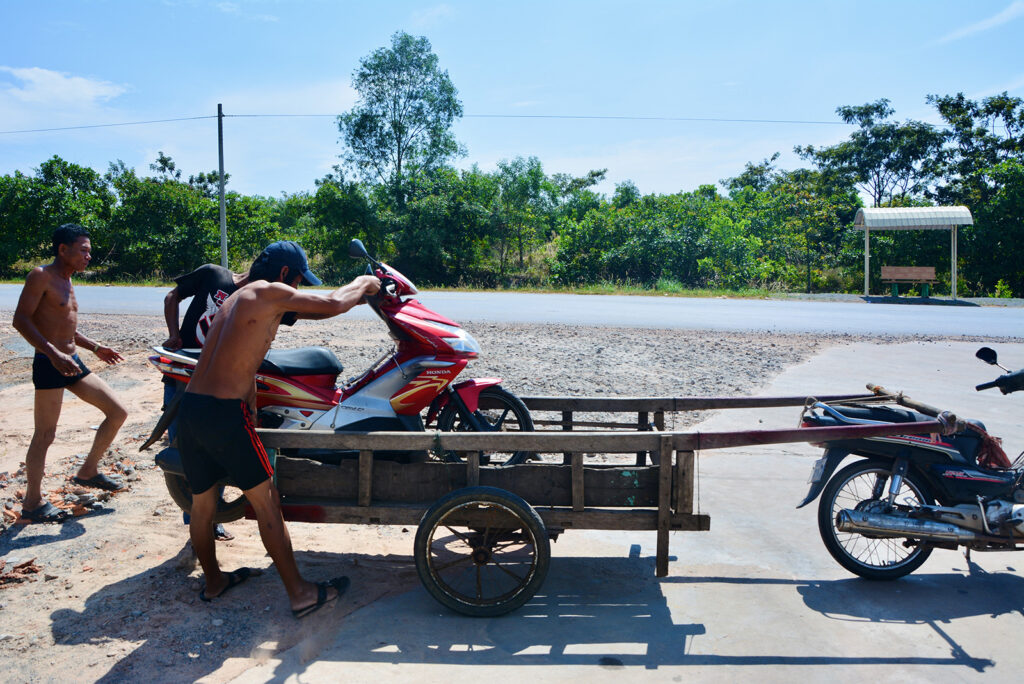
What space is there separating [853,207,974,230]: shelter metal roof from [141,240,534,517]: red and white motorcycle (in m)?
21.2

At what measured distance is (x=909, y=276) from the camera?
22.0m

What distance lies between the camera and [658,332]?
13.2 metres

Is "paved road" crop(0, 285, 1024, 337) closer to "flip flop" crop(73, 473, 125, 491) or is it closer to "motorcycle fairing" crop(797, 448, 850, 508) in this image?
"flip flop" crop(73, 473, 125, 491)

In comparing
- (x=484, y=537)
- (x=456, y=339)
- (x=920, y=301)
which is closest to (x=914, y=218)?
(x=920, y=301)

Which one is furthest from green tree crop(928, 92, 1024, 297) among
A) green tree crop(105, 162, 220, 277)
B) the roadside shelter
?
green tree crop(105, 162, 220, 277)

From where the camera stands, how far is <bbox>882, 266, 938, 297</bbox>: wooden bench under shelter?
71.2ft

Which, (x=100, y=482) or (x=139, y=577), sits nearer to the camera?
(x=139, y=577)

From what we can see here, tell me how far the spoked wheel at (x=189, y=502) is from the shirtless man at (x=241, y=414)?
6cm

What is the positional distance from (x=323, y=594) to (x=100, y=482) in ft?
7.84

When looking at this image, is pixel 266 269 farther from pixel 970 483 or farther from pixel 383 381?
pixel 970 483

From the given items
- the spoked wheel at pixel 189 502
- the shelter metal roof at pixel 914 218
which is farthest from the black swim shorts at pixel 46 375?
the shelter metal roof at pixel 914 218

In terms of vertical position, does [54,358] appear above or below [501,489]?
above

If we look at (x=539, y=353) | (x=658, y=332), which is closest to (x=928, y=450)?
(x=539, y=353)

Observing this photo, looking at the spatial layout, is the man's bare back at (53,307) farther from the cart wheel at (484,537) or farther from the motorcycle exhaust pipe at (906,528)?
the motorcycle exhaust pipe at (906,528)
